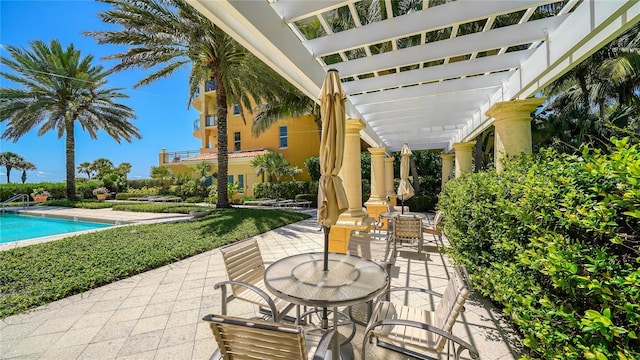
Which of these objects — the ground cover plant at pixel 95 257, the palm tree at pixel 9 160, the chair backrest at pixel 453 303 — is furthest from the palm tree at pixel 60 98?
the palm tree at pixel 9 160

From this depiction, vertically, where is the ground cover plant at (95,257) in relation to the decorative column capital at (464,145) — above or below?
below

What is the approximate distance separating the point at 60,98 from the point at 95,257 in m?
20.1

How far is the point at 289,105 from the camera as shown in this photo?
51.4 feet

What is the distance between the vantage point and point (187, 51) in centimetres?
1204

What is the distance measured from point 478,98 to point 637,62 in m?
12.1

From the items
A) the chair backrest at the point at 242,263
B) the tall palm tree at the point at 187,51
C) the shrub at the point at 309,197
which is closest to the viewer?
the chair backrest at the point at 242,263

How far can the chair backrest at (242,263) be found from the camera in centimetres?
318

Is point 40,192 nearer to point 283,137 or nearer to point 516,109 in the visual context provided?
point 283,137

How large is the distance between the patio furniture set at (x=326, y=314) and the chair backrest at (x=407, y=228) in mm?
2370

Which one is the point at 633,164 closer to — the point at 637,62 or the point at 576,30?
the point at 576,30

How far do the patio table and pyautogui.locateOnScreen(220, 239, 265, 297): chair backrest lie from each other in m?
0.65

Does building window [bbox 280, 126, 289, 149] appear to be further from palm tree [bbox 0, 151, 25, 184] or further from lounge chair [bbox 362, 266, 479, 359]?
palm tree [bbox 0, 151, 25, 184]

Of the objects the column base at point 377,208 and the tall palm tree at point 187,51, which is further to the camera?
the tall palm tree at point 187,51

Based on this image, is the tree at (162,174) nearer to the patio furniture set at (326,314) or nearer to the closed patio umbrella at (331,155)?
the patio furniture set at (326,314)
